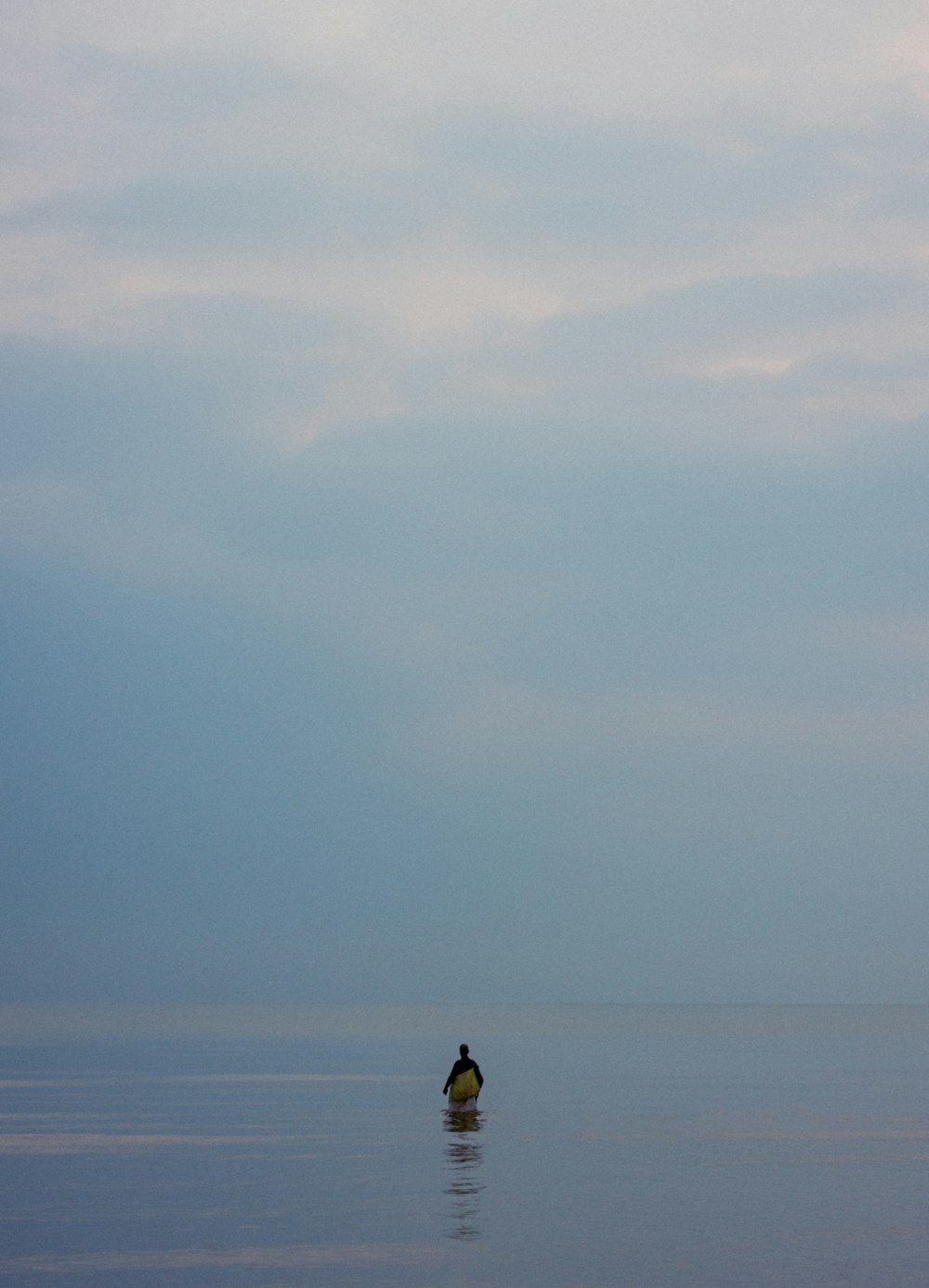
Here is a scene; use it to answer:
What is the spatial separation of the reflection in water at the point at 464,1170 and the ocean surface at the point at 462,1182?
0.34 ft

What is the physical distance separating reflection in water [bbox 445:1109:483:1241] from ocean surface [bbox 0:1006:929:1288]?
105mm

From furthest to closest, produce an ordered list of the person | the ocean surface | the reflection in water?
1. the person
2. the reflection in water
3. the ocean surface

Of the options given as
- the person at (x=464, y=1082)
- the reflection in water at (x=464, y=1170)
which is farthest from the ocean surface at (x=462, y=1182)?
the person at (x=464, y=1082)

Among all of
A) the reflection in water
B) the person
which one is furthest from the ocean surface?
the person

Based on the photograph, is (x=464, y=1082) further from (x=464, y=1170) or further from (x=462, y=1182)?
(x=462, y=1182)

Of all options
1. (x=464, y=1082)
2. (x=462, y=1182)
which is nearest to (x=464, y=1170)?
(x=462, y=1182)

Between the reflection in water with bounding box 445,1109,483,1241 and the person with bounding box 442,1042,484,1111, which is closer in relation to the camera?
the reflection in water with bounding box 445,1109,483,1241

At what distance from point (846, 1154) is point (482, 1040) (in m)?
90.0

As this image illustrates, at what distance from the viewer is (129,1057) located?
8888 cm

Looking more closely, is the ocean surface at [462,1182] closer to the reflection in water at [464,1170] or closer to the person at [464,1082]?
the reflection in water at [464,1170]

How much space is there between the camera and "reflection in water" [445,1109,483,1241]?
26.3 metres

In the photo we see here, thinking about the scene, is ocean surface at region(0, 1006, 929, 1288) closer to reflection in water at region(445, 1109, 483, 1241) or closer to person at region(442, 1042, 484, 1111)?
reflection in water at region(445, 1109, 483, 1241)

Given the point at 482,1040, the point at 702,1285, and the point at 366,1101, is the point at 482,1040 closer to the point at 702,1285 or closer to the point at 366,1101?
the point at 366,1101

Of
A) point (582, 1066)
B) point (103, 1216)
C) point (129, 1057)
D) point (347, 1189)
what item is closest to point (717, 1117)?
point (347, 1189)
